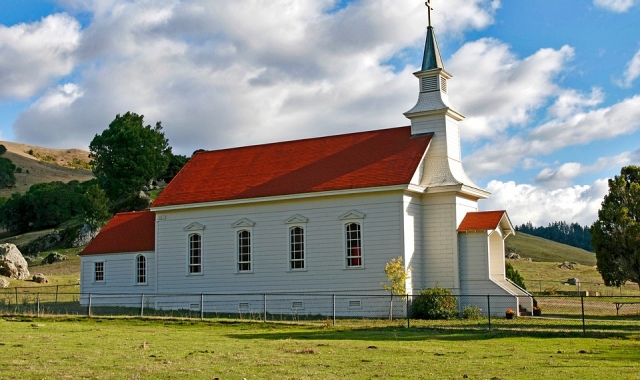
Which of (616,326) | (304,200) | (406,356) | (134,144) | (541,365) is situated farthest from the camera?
(134,144)

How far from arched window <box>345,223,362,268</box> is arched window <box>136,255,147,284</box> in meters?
13.5

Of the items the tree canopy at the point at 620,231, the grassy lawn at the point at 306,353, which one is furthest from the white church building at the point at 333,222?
the grassy lawn at the point at 306,353

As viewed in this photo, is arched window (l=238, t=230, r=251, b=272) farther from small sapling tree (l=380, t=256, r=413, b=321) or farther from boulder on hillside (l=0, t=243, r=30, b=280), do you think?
boulder on hillside (l=0, t=243, r=30, b=280)

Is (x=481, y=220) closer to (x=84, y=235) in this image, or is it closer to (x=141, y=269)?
(x=141, y=269)

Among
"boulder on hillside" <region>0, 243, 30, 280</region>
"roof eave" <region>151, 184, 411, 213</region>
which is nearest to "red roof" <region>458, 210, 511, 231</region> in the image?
"roof eave" <region>151, 184, 411, 213</region>

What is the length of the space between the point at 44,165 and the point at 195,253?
4210 inches

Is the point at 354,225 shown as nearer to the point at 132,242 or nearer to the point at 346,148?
the point at 346,148

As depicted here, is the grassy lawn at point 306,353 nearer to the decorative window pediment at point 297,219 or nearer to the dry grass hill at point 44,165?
the decorative window pediment at point 297,219

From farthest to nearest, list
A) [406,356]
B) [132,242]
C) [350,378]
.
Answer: [132,242] → [406,356] → [350,378]

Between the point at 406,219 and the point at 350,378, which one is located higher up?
the point at 406,219

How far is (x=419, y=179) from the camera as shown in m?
35.9

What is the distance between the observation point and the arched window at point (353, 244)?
116ft

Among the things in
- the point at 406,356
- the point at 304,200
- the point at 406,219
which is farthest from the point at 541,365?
the point at 304,200

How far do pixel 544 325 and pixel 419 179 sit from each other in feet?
34.2
